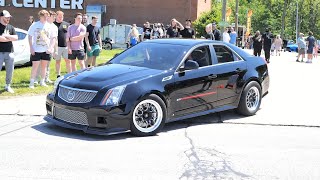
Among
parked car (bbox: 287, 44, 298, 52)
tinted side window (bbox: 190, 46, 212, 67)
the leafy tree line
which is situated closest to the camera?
tinted side window (bbox: 190, 46, 212, 67)

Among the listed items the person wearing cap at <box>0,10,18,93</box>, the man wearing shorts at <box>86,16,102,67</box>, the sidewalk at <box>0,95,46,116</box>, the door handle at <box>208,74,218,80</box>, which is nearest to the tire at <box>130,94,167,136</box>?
the door handle at <box>208,74,218,80</box>

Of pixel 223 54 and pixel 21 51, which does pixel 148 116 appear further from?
pixel 21 51

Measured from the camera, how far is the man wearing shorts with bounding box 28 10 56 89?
1095 cm

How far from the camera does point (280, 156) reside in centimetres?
606

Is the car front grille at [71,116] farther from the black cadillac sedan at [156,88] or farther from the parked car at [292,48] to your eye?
the parked car at [292,48]

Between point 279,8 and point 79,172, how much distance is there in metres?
75.4

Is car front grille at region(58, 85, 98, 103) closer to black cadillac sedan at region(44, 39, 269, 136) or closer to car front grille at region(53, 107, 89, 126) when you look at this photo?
black cadillac sedan at region(44, 39, 269, 136)

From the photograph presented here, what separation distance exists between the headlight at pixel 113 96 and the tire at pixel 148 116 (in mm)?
302

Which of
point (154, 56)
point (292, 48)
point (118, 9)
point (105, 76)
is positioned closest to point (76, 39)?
point (154, 56)

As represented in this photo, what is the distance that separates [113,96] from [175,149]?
120 centimetres

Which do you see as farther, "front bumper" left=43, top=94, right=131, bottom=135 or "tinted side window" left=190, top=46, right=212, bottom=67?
"tinted side window" left=190, top=46, right=212, bottom=67

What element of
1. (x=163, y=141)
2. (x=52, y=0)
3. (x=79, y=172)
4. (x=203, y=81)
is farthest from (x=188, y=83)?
(x=52, y=0)

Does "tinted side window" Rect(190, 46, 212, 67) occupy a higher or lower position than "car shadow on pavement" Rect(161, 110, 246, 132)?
higher

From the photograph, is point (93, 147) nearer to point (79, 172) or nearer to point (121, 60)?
point (79, 172)
